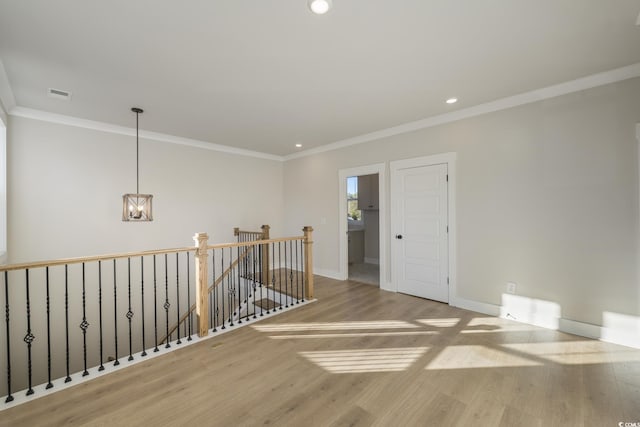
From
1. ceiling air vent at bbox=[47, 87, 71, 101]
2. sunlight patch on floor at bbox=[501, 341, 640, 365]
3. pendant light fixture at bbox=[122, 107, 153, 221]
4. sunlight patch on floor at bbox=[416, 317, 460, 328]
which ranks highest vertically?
ceiling air vent at bbox=[47, 87, 71, 101]

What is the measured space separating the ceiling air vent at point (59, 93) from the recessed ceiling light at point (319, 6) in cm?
307

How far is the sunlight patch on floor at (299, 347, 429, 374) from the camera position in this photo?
2.35 m

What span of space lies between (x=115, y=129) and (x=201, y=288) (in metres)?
3.17

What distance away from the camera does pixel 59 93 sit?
3094 millimetres

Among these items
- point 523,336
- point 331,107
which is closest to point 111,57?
point 331,107

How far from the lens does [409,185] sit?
14.2ft

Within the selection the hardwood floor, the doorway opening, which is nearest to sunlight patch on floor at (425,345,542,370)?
the hardwood floor

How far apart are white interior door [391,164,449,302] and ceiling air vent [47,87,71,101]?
4432 mm

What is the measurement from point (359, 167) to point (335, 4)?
325 cm

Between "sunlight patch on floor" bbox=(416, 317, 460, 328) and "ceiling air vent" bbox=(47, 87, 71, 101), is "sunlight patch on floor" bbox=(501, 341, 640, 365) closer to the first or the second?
"sunlight patch on floor" bbox=(416, 317, 460, 328)

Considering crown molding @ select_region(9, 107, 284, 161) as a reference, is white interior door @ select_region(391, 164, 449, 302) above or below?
below

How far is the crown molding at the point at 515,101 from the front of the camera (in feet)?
8.87

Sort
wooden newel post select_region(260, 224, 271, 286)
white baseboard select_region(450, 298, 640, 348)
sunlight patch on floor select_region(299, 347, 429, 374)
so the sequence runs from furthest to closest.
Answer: wooden newel post select_region(260, 224, 271, 286), white baseboard select_region(450, 298, 640, 348), sunlight patch on floor select_region(299, 347, 429, 374)

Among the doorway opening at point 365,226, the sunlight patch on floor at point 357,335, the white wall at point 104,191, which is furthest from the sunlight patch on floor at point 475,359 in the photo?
the white wall at point 104,191
